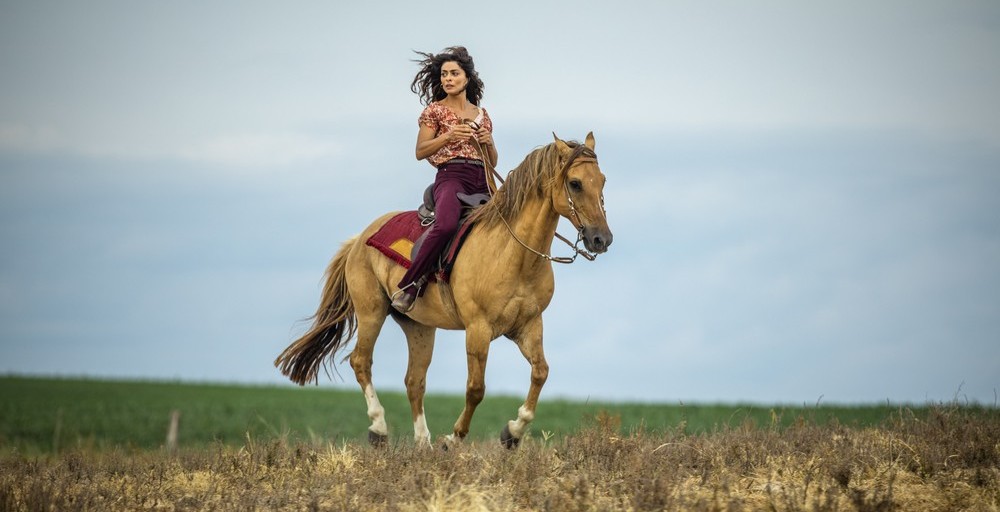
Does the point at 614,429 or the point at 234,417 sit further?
the point at 234,417

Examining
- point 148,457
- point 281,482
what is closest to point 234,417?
point 148,457

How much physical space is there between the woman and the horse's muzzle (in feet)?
6.07

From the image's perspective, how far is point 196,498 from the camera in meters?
8.40

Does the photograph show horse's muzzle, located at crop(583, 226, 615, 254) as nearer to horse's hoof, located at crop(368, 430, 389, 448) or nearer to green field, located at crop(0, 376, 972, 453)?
horse's hoof, located at crop(368, 430, 389, 448)

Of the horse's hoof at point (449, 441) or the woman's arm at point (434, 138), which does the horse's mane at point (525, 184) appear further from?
the horse's hoof at point (449, 441)

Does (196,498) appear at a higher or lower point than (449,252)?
lower

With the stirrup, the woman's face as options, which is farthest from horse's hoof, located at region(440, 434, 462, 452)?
the woman's face

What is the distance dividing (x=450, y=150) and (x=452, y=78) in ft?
2.60

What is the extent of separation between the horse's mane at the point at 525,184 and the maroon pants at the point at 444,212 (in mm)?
357

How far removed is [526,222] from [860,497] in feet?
12.4

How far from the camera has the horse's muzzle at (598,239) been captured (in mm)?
8484

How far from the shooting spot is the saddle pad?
34.6 ft

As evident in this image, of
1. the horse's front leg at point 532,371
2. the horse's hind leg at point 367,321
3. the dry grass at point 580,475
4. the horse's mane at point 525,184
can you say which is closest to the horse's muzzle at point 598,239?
the horse's mane at point 525,184

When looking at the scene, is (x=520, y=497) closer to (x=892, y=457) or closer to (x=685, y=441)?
(x=685, y=441)
